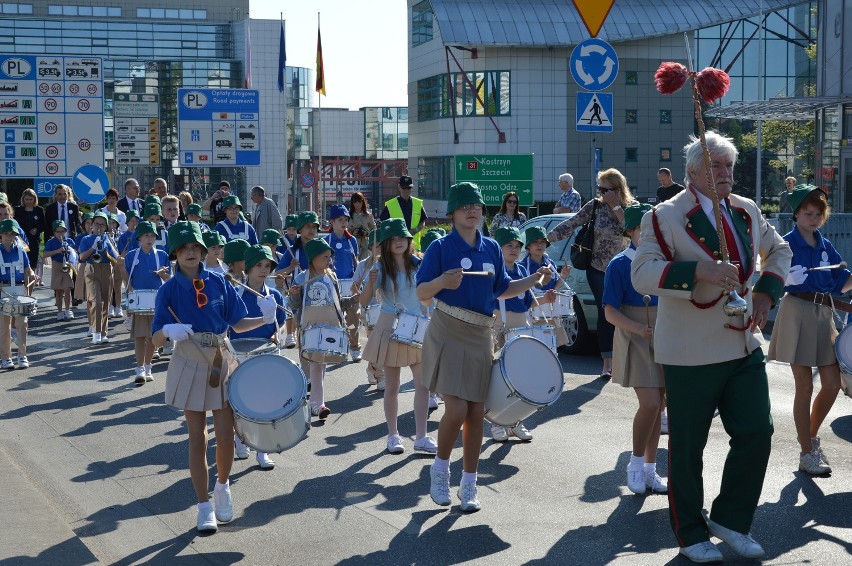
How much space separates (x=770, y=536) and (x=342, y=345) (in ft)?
13.2

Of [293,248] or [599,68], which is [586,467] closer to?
[293,248]

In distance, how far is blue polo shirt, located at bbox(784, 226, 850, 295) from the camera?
8.00m

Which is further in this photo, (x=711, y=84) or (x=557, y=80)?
(x=557, y=80)

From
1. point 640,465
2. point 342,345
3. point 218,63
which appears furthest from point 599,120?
point 218,63

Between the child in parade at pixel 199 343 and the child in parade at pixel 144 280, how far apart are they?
5.91 meters

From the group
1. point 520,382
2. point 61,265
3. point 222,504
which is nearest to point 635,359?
point 520,382

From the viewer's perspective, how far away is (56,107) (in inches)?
1015

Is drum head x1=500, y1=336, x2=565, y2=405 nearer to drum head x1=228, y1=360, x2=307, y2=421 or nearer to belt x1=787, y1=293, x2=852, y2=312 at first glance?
drum head x1=228, y1=360, x2=307, y2=421

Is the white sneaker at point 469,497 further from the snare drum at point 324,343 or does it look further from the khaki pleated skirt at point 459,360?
the snare drum at point 324,343

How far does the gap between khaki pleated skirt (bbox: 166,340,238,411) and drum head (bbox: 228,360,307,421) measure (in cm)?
14

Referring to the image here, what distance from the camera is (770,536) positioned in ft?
21.4

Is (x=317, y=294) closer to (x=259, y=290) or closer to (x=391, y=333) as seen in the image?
(x=259, y=290)

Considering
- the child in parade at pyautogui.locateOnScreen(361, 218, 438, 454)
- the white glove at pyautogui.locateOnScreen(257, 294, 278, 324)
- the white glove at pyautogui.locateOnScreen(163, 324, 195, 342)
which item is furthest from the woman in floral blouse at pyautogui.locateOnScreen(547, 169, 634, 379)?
the white glove at pyautogui.locateOnScreen(163, 324, 195, 342)

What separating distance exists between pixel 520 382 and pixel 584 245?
5.07 m
